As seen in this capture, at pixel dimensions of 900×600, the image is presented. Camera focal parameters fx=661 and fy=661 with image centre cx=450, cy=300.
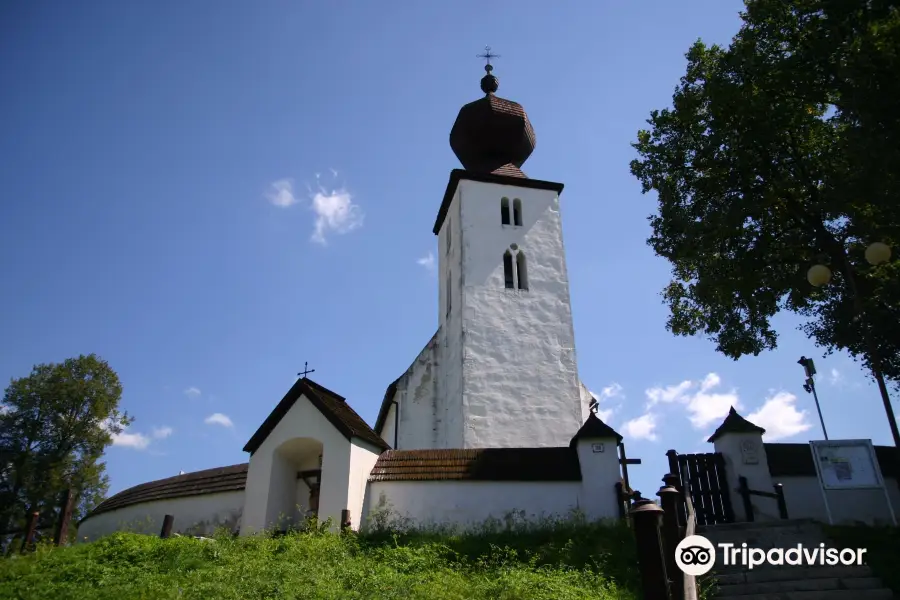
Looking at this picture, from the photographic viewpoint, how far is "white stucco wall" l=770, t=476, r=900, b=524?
14.3m

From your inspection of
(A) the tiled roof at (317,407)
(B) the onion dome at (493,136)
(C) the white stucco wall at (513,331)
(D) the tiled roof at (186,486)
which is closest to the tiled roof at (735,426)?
(C) the white stucco wall at (513,331)

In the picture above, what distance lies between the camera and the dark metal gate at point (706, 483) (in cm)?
1430

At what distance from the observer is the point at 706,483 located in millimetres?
14570

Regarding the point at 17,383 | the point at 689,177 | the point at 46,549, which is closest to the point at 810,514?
the point at 689,177

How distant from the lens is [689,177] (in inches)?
682

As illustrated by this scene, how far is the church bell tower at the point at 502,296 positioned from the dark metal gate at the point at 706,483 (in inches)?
212

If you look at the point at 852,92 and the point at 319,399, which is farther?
the point at 319,399

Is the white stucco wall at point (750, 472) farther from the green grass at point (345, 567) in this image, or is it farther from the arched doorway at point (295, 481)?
the arched doorway at point (295, 481)

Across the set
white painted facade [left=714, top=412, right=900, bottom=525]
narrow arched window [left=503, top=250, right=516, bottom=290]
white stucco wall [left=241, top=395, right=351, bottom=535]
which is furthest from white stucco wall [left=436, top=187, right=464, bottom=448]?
white painted facade [left=714, top=412, right=900, bottom=525]

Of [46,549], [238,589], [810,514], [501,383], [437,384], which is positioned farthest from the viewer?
[437,384]

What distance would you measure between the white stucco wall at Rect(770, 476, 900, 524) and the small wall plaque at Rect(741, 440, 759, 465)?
2.48 feet

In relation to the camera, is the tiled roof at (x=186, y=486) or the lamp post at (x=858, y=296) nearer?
the lamp post at (x=858, y=296)

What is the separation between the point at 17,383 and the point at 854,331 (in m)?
29.5

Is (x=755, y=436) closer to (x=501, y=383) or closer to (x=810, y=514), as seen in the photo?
(x=810, y=514)
